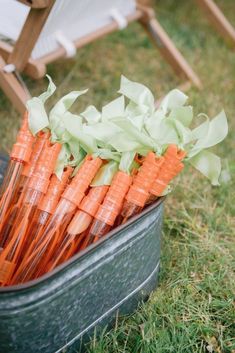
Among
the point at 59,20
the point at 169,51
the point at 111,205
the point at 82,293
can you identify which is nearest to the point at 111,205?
the point at 111,205

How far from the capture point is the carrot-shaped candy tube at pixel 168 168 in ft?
4.34

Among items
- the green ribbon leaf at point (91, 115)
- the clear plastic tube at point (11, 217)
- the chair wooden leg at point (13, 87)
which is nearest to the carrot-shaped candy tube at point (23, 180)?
the clear plastic tube at point (11, 217)

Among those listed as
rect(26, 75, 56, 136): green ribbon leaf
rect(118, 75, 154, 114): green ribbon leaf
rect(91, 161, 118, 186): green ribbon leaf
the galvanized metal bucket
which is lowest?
the galvanized metal bucket

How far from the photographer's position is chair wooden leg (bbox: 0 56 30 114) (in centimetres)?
198

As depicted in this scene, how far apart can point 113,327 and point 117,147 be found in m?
0.47

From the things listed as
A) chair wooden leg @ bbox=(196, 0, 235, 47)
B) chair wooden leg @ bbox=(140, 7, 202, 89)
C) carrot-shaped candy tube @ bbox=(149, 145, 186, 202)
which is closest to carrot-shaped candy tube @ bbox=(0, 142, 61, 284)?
carrot-shaped candy tube @ bbox=(149, 145, 186, 202)

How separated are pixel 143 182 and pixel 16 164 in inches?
11.7

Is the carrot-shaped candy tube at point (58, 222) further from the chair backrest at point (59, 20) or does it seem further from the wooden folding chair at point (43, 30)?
the chair backrest at point (59, 20)

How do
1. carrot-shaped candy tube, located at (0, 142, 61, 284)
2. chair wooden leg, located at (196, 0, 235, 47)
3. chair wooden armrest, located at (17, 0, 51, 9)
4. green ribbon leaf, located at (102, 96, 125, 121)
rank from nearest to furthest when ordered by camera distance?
carrot-shaped candy tube, located at (0, 142, 61, 284) < green ribbon leaf, located at (102, 96, 125, 121) < chair wooden armrest, located at (17, 0, 51, 9) < chair wooden leg, located at (196, 0, 235, 47)

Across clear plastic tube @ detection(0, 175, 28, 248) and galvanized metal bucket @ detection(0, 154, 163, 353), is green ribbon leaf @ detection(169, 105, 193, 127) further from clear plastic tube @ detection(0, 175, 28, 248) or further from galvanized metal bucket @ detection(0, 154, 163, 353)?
clear plastic tube @ detection(0, 175, 28, 248)

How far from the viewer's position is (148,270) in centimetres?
150

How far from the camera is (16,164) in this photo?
135cm

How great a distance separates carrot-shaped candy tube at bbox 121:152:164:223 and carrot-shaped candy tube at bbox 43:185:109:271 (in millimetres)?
72

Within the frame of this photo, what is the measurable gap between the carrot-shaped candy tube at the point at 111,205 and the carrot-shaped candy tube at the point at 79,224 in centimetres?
2
